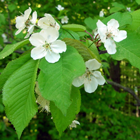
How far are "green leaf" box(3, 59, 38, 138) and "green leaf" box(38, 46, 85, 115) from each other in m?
0.07

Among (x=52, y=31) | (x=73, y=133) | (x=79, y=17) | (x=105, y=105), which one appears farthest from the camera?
(x=73, y=133)

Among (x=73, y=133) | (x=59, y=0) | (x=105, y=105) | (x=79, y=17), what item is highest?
(x=59, y=0)

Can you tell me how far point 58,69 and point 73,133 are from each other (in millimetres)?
3050

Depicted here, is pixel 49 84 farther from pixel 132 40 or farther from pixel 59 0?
pixel 59 0

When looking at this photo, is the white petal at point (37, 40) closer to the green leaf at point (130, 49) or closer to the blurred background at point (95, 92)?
the green leaf at point (130, 49)

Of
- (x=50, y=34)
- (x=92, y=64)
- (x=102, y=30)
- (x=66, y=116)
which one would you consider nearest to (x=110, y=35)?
(x=102, y=30)

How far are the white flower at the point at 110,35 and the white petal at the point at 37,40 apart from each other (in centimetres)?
26

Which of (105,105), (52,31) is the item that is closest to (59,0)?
(105,105)

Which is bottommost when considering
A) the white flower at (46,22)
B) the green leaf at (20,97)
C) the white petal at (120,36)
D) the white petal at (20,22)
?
the green leaf at (20,97)

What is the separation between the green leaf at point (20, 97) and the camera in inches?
23.2

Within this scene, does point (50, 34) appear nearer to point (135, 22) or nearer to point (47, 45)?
point (47, 45)

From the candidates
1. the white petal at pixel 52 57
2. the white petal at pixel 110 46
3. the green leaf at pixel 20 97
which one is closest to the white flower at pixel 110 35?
the white petal at pixel 110 46

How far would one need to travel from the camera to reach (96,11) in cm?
263

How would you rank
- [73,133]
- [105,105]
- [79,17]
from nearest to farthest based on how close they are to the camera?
[105,105] < [79,17] < [73,133]
